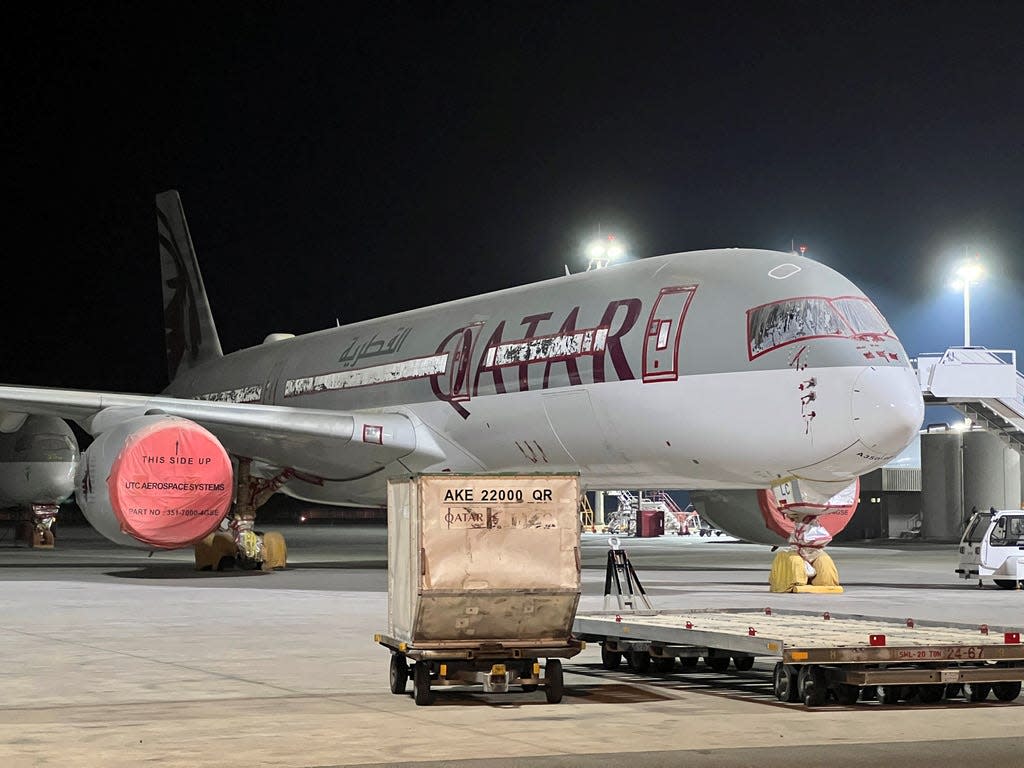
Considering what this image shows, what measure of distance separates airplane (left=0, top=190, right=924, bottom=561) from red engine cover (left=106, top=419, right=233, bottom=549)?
0.07 ft

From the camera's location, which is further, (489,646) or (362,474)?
(362,474)

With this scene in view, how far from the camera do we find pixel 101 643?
11.3 m

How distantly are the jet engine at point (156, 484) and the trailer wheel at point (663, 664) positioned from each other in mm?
8816

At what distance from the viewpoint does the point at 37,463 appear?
3509cm

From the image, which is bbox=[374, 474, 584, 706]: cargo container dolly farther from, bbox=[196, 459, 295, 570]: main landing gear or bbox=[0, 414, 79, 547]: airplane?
bbox=[0, 414, 79, 547]: airplane

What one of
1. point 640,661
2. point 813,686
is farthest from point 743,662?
point 813,686

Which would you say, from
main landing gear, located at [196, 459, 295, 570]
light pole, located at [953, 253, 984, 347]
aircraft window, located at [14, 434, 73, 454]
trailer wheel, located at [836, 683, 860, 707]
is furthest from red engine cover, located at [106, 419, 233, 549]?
light pole, located at [953, 253, 984, 347]

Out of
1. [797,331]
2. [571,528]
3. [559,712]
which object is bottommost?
[559,712]

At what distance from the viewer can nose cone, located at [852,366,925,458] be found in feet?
48.1

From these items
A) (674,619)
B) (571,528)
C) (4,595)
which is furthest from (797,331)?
(4,595)

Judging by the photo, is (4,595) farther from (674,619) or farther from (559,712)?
(559,712)

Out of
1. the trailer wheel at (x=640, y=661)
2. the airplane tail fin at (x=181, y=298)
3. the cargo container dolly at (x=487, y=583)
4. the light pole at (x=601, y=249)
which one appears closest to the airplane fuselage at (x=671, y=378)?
the trailer wheel at (x=640, y=661)

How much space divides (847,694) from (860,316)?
307 inches

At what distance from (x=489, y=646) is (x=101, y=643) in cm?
429
